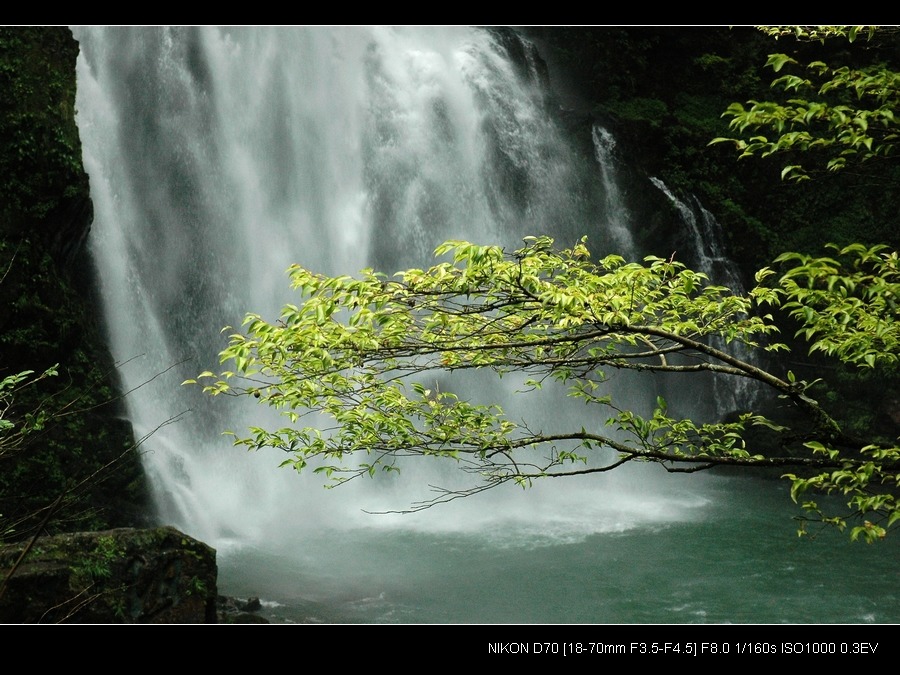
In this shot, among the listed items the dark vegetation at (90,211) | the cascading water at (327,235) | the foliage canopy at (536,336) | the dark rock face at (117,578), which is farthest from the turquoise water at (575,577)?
the foliage canopy at (536,336)

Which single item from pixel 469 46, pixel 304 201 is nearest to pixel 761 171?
pixel 469 46

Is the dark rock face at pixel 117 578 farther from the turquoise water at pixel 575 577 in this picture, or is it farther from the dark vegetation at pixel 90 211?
the turquoise water at pixel 575 577

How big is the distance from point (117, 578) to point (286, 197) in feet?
27.6

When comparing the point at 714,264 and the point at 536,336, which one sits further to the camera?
the point at 714,264

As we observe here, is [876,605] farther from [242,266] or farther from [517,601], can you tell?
[242,266]

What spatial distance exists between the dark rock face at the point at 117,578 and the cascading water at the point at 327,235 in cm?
132

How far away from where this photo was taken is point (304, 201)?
13.8m

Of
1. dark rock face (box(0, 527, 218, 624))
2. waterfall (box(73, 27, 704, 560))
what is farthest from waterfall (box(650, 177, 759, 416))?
dark rock face (box(0, 527, 218, 624))

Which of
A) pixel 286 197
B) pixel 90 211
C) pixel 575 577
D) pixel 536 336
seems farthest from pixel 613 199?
pixel 536 336

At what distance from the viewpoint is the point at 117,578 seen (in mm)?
6621

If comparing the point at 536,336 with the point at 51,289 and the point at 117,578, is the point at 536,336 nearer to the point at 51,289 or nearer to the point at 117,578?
the point at 117,578

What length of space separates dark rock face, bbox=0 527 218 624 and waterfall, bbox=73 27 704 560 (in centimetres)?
304

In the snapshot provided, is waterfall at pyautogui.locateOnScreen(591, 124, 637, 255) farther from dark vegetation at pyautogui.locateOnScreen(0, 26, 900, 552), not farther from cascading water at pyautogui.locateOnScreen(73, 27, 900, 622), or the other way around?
dark vegetation at pyautogui.locateOnScreen(0, 26, 900, 552)
